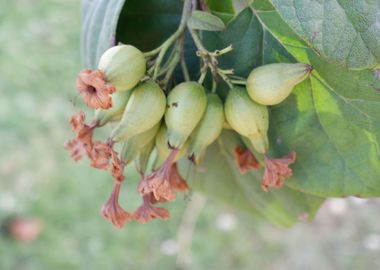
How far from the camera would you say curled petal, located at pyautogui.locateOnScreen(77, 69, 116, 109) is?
32.3 inches

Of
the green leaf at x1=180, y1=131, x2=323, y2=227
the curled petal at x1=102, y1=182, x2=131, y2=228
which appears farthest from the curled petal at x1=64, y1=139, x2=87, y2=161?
the green leaf at x1=180, y1=131, x2=323, y2=227

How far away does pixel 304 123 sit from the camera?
36.7 inches

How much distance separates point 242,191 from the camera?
1300 mm

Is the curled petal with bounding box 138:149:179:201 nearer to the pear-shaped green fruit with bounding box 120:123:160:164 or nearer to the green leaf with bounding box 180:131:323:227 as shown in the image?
the pear-shaped green fruit with bounding box 120:123:160:164

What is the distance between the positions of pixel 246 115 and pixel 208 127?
2.1 inches

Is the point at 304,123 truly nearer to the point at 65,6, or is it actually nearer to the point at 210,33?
the point at 210,33

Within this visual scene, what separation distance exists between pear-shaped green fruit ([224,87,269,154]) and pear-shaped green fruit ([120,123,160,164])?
10 centimetres

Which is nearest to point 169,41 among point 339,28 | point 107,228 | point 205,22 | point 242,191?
point 205,22

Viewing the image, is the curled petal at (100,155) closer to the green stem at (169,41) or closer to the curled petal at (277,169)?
the green stem at (169,41)

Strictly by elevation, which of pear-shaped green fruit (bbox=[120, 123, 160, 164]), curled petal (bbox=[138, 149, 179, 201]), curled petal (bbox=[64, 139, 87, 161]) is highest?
pear-shaped green fruit (bbox=[120, 123, 160, 164])

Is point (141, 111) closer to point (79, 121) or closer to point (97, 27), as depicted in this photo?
point (79, 121)

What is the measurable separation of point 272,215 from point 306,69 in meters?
0.48

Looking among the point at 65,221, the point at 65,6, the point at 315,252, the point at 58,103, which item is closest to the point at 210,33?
the point at 315,252

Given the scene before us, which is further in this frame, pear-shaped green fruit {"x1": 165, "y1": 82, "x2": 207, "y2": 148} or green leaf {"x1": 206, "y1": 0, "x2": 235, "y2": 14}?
green leaf {"x1": 206, "y1": 0, "x2": 235, "y2": 14}
